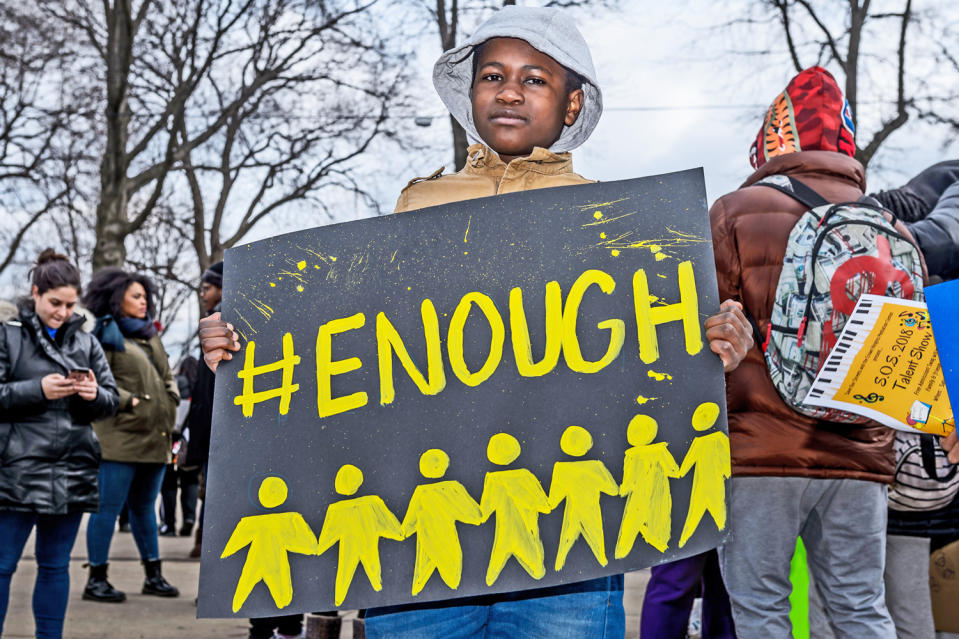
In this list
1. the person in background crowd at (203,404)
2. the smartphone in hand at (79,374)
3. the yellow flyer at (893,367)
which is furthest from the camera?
the person in background crowd at (203,404)

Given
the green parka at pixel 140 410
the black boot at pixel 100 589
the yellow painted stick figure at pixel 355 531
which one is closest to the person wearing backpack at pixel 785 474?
the yellow painted stick figure at pixel 355 531

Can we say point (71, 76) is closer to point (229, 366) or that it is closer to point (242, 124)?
point (242, 124)

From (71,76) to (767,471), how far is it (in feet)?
44.7

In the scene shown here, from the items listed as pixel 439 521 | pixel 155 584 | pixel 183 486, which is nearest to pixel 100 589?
pixel 155 584

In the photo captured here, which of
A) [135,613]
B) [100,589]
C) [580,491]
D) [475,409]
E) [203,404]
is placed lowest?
[135,613]

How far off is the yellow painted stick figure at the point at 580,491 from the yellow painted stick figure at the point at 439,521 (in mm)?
150

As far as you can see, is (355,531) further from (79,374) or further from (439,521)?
(79,374)

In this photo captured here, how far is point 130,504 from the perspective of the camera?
5.83 m

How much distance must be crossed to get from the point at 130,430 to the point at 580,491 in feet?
14.9

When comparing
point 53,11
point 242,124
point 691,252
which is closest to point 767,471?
point 691,252

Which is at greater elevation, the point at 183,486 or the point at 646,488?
the point at 183,486

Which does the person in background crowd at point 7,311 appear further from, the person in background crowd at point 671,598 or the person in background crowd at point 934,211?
the person in background crowd at point 934,211

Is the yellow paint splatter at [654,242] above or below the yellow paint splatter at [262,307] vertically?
above

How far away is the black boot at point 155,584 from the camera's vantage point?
231 inches
